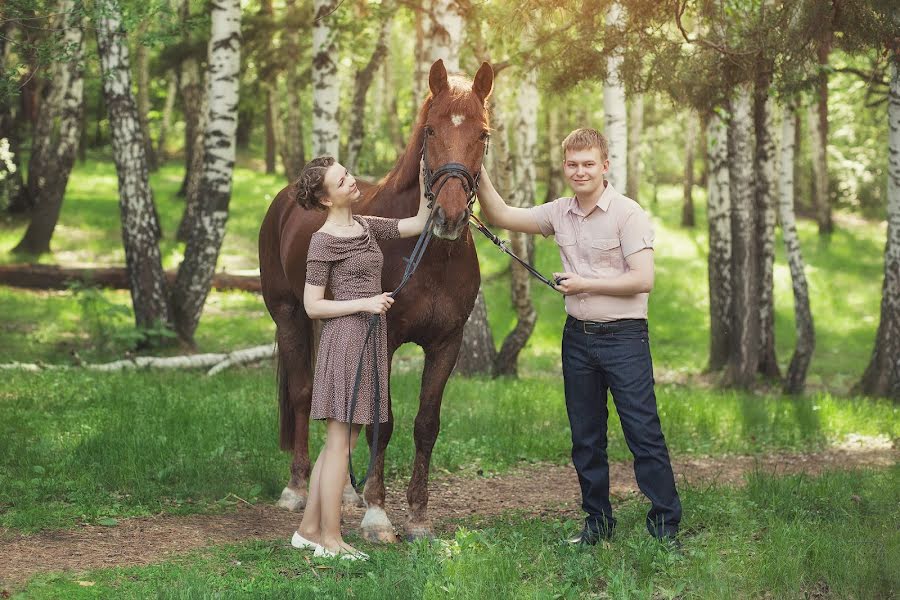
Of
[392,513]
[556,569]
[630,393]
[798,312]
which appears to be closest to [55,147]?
[798,312]

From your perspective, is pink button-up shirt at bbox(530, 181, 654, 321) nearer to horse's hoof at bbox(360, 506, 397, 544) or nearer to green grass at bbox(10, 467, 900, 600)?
green grass at bbox(10, 467, 900, 600)

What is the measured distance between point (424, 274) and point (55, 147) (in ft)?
47.9

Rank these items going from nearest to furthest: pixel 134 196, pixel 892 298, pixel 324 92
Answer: pixel 892 298 → pixel 134 196 → pixel 324 92

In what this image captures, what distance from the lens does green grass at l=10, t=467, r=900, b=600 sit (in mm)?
4445

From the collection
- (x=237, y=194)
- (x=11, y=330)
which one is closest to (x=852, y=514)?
(x=11, y=330)

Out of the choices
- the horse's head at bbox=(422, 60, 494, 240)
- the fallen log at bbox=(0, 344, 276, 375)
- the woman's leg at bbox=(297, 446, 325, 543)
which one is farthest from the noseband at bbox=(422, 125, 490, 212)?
the fallen log at bbox=(0, 344, 276, 375)

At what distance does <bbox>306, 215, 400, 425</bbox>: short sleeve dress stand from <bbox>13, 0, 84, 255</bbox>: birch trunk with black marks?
41.1 ft

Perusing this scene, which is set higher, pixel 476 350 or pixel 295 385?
pixel 295 385

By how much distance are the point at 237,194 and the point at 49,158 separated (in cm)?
1006

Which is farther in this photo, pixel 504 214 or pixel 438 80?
pixel 504 214

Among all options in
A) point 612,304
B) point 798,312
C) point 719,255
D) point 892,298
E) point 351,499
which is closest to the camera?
point 612,304

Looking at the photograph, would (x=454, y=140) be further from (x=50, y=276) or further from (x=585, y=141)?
(x=50, y=276)

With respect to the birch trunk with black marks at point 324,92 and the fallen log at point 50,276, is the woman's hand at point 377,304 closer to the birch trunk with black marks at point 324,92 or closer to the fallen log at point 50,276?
the birch trunk with black marks at point 324,92

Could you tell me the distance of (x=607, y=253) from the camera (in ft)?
16.9
